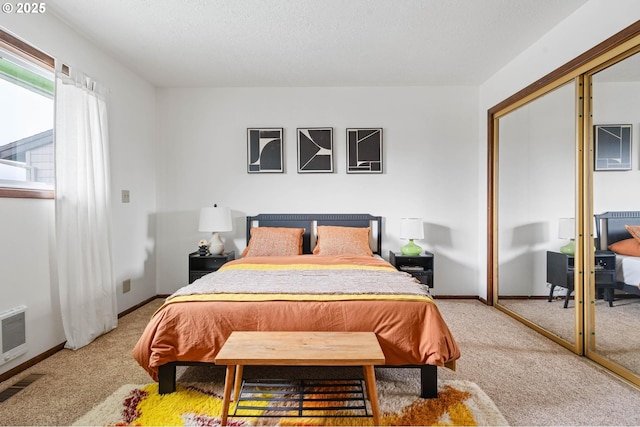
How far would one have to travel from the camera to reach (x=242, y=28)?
2.77 m

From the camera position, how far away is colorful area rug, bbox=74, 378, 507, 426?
170cm

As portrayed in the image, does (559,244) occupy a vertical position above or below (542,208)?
below

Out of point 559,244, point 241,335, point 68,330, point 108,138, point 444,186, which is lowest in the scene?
point 68,330

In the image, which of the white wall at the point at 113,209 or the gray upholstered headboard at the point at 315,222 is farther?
the gray upholstered headboard at the point at 315,222

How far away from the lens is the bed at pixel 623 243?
7.07 feet

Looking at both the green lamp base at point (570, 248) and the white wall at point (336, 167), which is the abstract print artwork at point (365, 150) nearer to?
the white wall at point (336, 167)

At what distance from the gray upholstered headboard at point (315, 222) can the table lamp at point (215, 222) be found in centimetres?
35

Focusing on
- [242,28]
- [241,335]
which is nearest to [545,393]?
[241,335]

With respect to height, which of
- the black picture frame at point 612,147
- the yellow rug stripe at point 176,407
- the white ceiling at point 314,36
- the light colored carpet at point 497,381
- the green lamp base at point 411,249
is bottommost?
the light colored carpet at point 497,381

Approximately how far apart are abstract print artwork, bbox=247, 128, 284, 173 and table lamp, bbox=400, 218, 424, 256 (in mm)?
1659

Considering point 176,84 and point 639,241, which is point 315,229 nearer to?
point 176,84

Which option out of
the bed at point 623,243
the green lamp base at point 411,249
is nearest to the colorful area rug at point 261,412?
the bed at point 623,243

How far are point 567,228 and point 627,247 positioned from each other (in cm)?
47

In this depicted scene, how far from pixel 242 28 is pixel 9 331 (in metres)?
2.81
